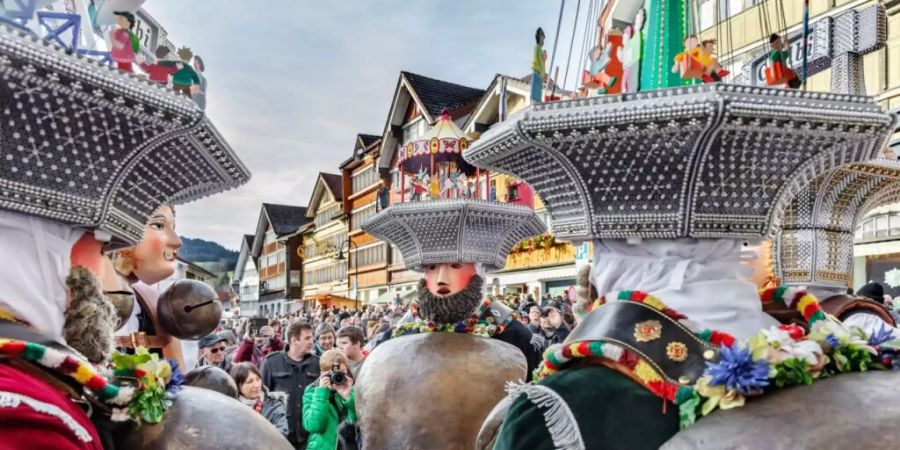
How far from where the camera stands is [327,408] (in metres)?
4.67

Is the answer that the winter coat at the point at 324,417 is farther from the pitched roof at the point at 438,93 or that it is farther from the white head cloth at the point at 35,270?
the pitched roof at the point at 438,93

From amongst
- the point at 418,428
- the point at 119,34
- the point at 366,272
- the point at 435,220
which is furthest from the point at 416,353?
the point at 366,272

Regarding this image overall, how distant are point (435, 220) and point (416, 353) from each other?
34.5 inches

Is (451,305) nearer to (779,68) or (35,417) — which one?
(779,68)

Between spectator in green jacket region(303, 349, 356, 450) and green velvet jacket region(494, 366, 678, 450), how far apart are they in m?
2.68

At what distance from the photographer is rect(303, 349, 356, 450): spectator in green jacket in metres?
4.62

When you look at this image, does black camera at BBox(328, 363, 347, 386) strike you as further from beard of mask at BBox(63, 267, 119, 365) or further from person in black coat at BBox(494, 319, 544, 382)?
beard of mask at BBox(63, 267, 119, 365)

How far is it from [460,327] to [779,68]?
235 centimetres

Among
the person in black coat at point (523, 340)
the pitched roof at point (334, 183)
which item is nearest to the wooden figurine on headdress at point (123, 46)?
the person in black coat at point (523, 340)

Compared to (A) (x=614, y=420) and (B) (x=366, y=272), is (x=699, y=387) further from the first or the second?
(B) (x=366, y=272)

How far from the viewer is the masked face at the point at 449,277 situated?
446 cm

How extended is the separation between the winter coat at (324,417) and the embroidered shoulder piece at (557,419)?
2739 millimetres

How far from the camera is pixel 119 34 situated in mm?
1988

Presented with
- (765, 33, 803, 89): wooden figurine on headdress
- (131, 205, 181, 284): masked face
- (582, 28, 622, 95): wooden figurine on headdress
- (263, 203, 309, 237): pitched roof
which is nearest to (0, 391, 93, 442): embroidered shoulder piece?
(131, 205, 181, 284): masked face
